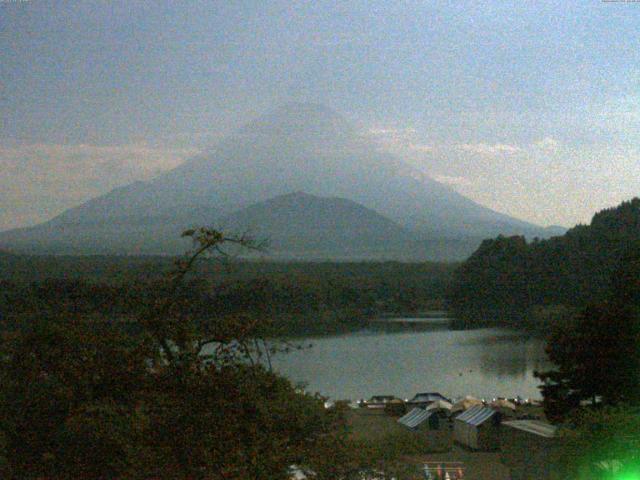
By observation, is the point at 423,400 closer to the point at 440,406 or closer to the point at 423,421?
the point at 440,406

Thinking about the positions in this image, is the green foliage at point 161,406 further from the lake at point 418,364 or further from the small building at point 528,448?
the lake at point 418,364

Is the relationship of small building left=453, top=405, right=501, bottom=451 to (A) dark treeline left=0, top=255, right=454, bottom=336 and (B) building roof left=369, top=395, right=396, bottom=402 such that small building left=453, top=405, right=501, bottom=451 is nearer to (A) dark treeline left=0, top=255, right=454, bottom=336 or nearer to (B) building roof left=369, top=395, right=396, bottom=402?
(A) dark treeline left=0, top=255, right=454, bottom=336

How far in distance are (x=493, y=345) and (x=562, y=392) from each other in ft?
57.2

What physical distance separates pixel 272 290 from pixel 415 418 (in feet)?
43.8

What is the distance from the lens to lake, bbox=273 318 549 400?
19.5m

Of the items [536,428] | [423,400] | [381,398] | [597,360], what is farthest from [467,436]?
[381,398]

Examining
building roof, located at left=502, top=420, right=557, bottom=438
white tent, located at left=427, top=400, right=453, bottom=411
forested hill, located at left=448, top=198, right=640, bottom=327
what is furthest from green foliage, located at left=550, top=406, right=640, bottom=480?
forested hill, located at left=448, top=198, right=640, bottom=327

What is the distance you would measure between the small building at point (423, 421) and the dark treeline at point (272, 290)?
7.76 feet

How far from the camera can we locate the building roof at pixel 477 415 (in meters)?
11.6

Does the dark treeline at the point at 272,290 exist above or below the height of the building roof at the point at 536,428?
above

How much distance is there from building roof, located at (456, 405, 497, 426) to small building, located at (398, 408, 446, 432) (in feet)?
1.35

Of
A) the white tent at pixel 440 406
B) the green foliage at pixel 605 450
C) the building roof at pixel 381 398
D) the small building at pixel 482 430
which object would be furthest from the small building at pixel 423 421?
the green foliage at pixel 605 450

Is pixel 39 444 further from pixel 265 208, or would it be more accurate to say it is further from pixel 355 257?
pixel 265 208

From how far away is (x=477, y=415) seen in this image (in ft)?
39.1
